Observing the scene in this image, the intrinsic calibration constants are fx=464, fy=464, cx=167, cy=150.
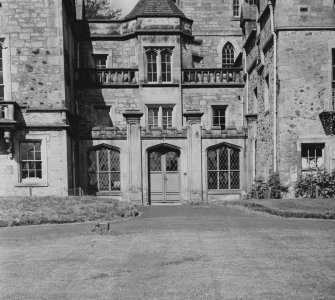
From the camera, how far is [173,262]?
25.2 ft

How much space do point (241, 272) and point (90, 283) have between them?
224 cm

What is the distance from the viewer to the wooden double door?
867 inches

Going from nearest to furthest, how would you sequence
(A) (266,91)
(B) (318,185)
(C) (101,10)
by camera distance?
1. (B) (318,185)
2. (A) (266,91)
3. (C) (101,10)

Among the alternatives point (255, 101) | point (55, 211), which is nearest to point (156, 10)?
point (255, 101)

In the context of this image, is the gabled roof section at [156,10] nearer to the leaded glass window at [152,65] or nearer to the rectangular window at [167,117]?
the leaded glass window at [152,65]

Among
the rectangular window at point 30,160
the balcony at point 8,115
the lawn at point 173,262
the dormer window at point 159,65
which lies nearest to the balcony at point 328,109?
the lawn at point 173,262

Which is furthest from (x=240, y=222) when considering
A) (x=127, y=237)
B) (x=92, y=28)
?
(x=92, y=28)

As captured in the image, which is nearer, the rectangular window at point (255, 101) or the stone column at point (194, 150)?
the stone column at point (194, 150)

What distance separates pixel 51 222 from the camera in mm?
13086

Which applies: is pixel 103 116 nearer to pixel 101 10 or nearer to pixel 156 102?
pixel 156 102

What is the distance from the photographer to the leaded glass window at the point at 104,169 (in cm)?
2175

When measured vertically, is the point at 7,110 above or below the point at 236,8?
below

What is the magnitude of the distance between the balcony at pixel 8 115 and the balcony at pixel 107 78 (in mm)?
5905

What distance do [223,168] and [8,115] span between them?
32.6 ft
